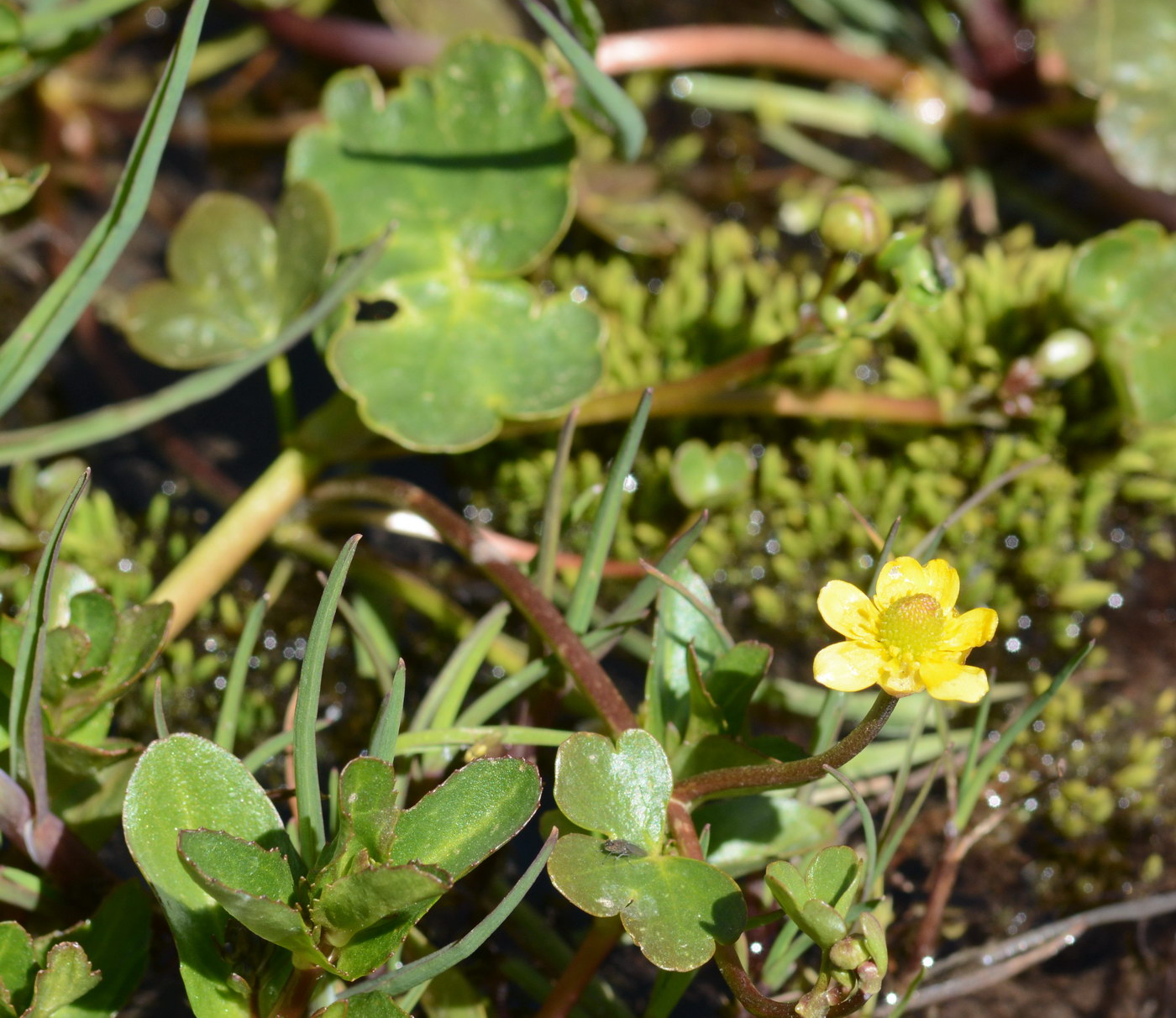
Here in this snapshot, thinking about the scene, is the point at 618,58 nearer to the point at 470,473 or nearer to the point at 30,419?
the point at 470,473

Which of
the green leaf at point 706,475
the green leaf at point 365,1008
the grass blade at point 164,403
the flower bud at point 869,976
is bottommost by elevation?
the green leaf at point 706,475

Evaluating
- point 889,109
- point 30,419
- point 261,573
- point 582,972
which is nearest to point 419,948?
point 582,972

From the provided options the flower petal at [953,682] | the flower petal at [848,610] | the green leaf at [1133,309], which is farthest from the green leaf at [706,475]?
the flower petal at [953,682]

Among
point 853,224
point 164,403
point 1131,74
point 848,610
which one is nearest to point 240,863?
point 848,610

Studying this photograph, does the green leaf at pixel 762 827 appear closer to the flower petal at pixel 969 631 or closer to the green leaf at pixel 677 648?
the green leaf at pixel 677 648

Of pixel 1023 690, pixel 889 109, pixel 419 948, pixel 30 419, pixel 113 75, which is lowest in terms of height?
pixel 1023 690

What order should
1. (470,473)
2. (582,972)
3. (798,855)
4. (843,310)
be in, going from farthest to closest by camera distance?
(470,473) → (843,310) → (798,855) → (582,972)

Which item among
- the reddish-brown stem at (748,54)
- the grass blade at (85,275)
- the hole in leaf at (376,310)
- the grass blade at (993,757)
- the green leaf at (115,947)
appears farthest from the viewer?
the reddish-brown stem at (748,54)
